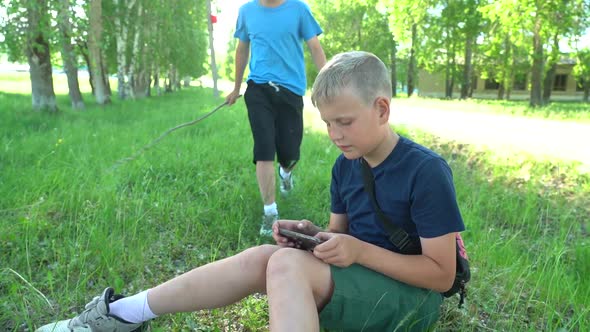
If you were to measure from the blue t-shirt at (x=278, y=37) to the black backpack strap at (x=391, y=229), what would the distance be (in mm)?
2002

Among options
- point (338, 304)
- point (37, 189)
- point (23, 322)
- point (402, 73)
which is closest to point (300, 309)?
point (338, 304)

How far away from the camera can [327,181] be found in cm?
452

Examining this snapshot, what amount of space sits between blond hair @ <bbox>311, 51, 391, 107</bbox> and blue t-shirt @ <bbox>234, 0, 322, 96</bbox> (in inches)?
74.5

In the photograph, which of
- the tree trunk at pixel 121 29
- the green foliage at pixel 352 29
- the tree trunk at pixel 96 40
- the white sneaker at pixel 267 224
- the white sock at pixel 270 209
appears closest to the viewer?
the white sneaker at pixel 267 224

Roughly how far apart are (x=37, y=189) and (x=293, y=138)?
2.16m

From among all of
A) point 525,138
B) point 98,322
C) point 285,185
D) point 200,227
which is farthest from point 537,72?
point 98,322

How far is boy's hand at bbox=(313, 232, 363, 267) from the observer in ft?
5.03

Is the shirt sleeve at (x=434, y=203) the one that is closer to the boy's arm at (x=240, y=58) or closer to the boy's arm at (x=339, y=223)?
the boy's arm at (x=339, y=223)

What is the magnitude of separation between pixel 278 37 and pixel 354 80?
6.67 ft

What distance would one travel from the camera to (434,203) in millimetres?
1537

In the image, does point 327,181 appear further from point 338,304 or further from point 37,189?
point 338,304

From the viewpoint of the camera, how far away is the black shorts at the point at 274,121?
3.52 meters

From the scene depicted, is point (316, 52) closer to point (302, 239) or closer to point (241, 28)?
point (241, 28)

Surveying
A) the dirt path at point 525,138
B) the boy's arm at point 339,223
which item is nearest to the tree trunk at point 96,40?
the dirt path at point 525,138
